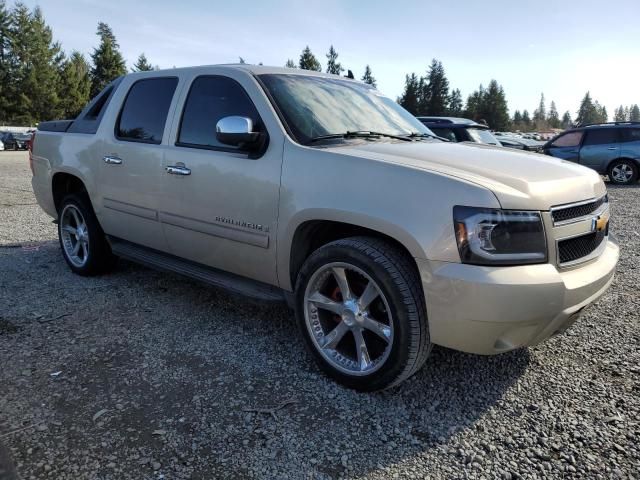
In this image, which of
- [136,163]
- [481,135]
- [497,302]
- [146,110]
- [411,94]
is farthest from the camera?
[411,94]

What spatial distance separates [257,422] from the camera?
2467 mm

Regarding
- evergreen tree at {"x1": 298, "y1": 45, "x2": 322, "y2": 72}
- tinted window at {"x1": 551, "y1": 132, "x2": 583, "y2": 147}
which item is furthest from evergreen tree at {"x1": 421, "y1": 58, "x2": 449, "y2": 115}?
tinted window at {"x1": 551, "y1": 132, "x2": 583, "y2": 147}

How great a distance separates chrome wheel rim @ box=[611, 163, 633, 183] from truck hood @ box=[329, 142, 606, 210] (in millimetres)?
12562

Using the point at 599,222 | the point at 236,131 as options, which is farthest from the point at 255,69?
the point at 599,222

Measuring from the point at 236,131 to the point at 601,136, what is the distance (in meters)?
13.7

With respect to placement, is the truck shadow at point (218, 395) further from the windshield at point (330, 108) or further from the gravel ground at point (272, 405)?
the windshield at point (330, 108)

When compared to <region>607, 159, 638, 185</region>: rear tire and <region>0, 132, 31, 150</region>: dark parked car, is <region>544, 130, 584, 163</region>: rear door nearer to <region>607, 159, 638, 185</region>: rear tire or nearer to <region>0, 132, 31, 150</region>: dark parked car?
<region>607, 159, 638, 185</region>: rear tire

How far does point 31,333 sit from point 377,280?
100 inches

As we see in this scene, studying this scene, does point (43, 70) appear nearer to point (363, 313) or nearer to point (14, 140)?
point (14, 140)

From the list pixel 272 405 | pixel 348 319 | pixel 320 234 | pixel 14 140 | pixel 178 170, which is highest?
pixel 14 140

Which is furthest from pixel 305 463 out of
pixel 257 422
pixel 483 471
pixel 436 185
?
pixel 436 185

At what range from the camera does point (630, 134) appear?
43.7ft

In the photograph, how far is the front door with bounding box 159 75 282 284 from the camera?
304 cm

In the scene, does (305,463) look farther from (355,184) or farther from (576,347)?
(576,347)
